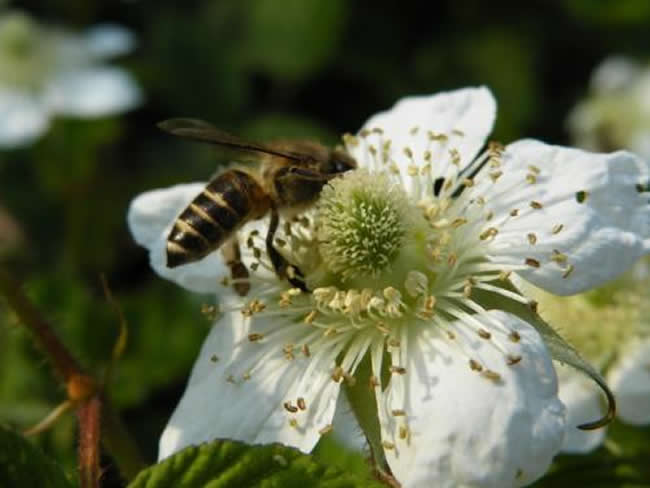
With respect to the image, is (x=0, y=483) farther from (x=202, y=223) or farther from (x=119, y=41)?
(x=119, y=41)

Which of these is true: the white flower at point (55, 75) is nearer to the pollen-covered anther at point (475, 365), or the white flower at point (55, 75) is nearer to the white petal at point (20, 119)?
the white petal at point (20, 119)

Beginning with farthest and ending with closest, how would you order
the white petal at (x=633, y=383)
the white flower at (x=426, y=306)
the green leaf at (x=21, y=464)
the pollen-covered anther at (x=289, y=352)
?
the white petal at (x=633, y=383), the pollen-covered anther at (x=289, y=352), the white flower at (x=426, y=306), the green leaf at (x=21, y=464)

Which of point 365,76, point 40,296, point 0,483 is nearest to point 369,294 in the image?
point 0,483

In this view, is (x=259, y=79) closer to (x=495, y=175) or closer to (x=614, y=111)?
(x=614, y=111)

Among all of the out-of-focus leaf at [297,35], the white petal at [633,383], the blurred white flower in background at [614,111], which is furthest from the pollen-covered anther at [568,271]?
the out-of-focus leaf at [297,35]

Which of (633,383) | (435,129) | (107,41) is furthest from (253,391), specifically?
(107,41)

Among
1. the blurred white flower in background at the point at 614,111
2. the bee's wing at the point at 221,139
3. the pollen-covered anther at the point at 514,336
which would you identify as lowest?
the blurred white flower in background at the point at 614,111
